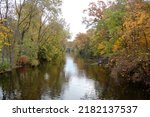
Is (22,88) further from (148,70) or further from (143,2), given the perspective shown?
(143,2)

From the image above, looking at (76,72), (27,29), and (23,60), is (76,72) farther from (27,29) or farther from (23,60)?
(27,29)

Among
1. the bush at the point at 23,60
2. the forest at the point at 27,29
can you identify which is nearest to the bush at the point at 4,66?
the forest at the point at 27,29

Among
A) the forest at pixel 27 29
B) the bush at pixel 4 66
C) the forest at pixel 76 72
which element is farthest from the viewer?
the forest at pixel 27 29

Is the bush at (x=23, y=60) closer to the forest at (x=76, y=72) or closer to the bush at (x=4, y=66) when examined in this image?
the forest at (x=76, y=72)

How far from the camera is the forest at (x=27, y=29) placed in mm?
40844

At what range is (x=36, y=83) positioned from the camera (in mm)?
26547

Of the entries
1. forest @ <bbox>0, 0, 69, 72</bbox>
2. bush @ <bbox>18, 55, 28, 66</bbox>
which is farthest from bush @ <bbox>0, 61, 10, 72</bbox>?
bush @ <bbox>18, 55, 28, 66</bbox>

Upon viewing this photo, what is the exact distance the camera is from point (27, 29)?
47.8 meters

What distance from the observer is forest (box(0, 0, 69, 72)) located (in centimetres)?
4084

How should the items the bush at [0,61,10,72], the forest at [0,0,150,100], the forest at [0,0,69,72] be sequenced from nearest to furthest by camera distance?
the forest at [0,0,150,100] < the bush at [0,61,10,72] < the forest at [0,0,69,72]

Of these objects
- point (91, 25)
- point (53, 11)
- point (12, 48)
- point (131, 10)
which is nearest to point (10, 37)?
point (12, 48)

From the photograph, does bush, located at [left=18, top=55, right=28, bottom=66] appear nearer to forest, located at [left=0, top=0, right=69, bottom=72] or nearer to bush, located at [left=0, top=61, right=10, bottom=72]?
forest, located at [left=0, top=0, right=69, bottom=72]

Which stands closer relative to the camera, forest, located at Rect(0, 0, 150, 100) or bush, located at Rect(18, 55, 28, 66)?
forest, located at Rect(0, 0, 150, 100)

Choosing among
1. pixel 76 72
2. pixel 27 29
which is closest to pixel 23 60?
pixel 27 29
